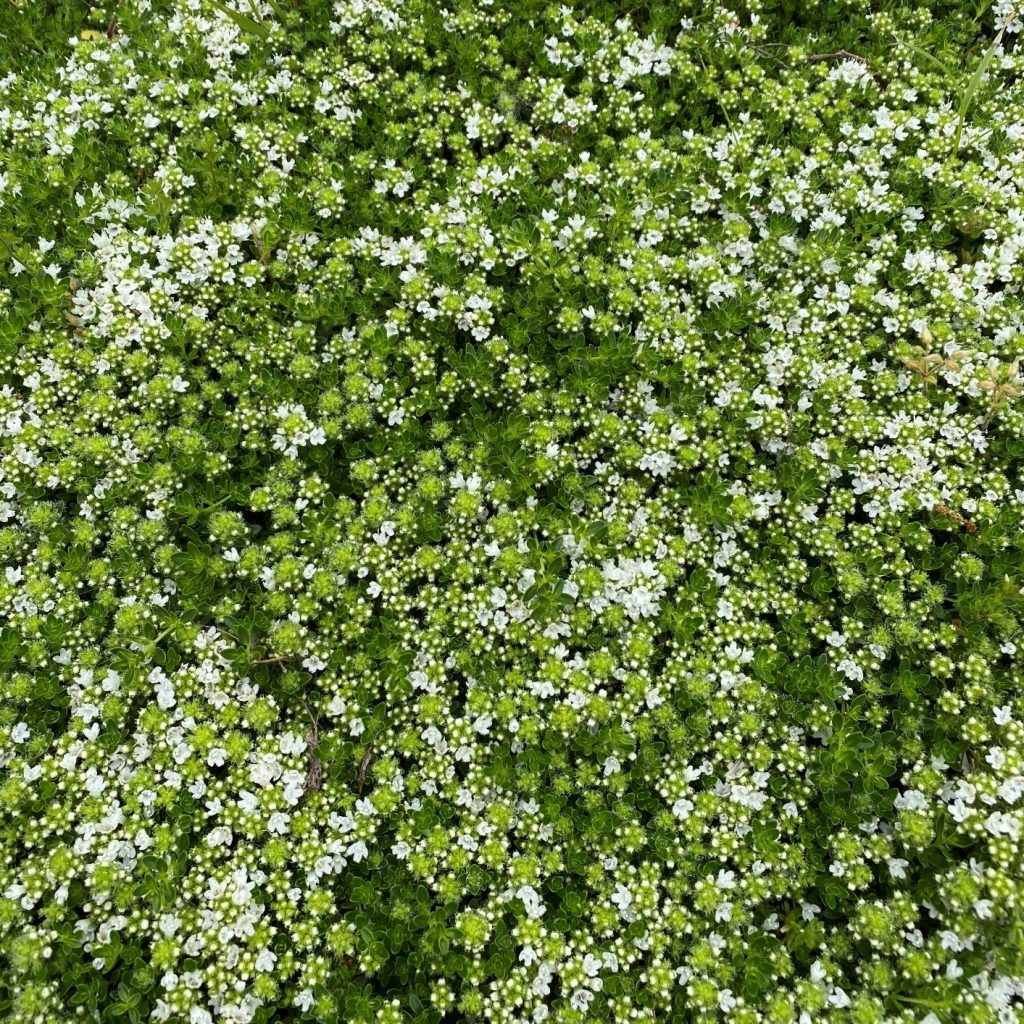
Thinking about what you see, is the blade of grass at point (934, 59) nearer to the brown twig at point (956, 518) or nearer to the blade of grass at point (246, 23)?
the brown twig at point (956, 518)

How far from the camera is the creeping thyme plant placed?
12.7 feet

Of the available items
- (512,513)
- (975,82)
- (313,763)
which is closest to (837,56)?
(975,82)

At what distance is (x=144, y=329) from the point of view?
4973mm

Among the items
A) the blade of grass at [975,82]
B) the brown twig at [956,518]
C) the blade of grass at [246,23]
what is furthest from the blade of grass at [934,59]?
the blade of grass at [246,23]

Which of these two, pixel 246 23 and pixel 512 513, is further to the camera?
pixel 246 23

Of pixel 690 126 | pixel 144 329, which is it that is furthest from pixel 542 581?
pixel 690 126

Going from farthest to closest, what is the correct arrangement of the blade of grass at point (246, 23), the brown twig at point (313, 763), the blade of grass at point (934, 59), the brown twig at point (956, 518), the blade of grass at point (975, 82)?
the blade of grass at point (246, 23) < the blade of grass at point (934, 59) < the blade of grass at point (975, 82) < the brown twig at point (956, 518) < the brown twig at point (313, 763)

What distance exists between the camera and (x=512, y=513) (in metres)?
4.64

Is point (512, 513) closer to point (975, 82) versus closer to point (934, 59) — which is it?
point (975, 82)

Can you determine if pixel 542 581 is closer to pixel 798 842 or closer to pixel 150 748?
pixel 798 842

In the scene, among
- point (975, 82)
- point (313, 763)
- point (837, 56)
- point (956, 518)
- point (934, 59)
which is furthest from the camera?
point (837, 56)

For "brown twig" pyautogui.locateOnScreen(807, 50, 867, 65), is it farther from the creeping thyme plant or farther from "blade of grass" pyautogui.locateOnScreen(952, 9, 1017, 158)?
"blade of grass" pyautogui.locateOnScreen(952, 9, 1017, 158)

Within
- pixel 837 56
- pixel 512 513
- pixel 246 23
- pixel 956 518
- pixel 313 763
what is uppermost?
pixel 246 23

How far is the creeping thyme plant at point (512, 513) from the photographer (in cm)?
388
